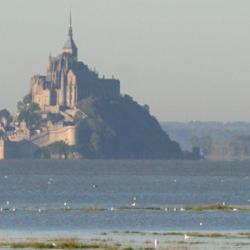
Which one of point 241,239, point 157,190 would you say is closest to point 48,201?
point 157,190

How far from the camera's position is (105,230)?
293ft

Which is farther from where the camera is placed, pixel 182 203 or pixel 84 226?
pixel 182 203

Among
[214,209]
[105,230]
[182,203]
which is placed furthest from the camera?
[182,203]

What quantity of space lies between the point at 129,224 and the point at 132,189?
79.1 meters

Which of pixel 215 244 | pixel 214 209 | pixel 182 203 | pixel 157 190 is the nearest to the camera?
pixel 215 244

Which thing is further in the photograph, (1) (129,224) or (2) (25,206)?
(2) (25,206)

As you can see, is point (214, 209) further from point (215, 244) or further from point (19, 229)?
point (215, 244)

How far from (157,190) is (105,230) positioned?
81340 millimetres

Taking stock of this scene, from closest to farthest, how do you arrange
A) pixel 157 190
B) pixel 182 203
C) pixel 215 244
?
1. pixel 215 244
2. pixel 182 203
3. pixel 157 190

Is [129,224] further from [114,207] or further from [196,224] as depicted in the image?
Answer: [114,207]

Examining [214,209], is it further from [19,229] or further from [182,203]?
[19,229]

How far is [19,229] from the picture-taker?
3538 inches

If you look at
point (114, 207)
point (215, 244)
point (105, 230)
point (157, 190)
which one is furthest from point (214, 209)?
point (157, 190)

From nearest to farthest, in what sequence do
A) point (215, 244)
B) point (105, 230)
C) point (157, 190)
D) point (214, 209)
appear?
point (215, 244)
point (105, 230)
point (214, 209)
point (157, 190)
